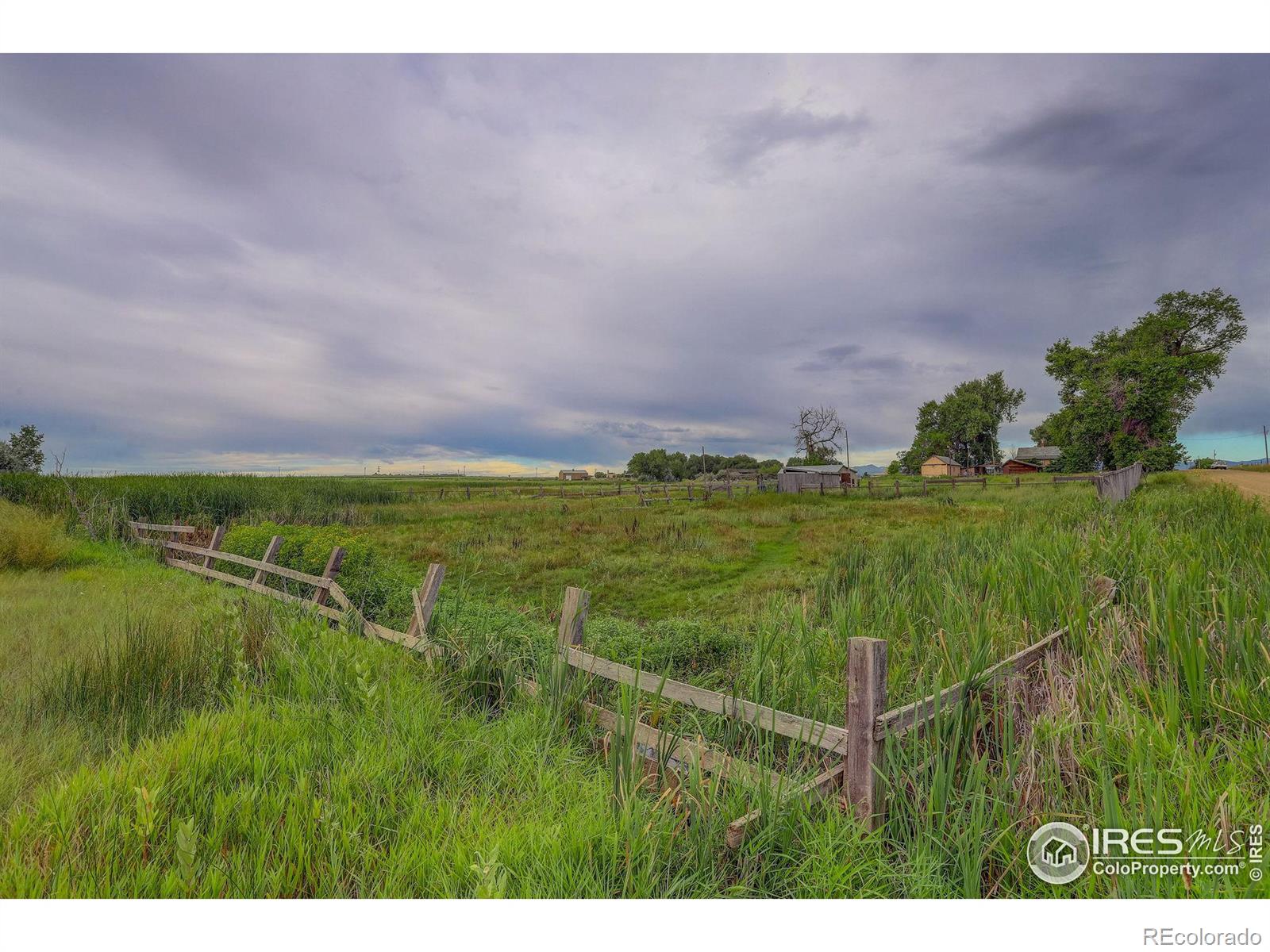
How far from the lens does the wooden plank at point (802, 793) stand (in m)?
2.42

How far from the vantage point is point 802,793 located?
2596 millimetres

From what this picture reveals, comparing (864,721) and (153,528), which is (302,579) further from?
(153,528)

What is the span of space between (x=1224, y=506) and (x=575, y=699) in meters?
13.3

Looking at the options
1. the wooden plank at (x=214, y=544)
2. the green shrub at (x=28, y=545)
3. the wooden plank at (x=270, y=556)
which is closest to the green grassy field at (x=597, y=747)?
the wooden plank at (x=270, y=556)

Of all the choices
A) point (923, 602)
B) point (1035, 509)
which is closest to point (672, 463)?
point (1035, 509)

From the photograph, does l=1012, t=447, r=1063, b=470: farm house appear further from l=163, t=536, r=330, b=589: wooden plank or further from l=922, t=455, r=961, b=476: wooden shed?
l=163, t=536, r=330, b=589: wooden plank

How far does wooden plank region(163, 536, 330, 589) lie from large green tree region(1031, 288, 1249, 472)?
48168 mm

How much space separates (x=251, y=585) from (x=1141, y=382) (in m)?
50.7

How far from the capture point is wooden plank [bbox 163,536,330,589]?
7.63 meters

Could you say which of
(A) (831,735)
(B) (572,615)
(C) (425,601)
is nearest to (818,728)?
(A) (831,735)

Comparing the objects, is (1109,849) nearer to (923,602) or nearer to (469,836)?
(469,836)

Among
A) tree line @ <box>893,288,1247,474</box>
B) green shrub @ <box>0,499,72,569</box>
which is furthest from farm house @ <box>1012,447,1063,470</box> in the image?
green shrub @ <box>0,499,72,569</box>

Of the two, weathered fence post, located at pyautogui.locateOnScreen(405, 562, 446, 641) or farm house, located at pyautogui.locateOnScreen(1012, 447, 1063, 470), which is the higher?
farm house, located at pyautogui.locateOnScreen(1012, 447, 1063, 470)
